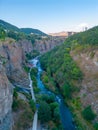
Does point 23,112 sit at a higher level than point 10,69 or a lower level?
lower

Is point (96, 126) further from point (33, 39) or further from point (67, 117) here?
point (33, 39)

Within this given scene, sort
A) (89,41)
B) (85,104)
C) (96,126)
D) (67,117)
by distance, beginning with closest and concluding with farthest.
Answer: (96,126) → (67,117) → (85,104) → (89,41)

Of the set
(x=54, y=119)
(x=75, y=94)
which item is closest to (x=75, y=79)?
(x=75, y=94)

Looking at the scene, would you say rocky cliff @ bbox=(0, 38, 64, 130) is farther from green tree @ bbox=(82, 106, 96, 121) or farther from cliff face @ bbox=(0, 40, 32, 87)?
green tree @ bbox=(82, 106, 96, 121)

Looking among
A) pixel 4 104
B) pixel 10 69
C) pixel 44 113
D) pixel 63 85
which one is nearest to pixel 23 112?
pixel 44 113

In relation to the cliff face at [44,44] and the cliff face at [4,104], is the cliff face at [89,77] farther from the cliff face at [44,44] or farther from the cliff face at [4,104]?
the cliff face at [44,44]

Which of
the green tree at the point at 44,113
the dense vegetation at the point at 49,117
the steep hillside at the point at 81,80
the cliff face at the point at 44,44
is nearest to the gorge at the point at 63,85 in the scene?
the steep hillside at the point at 81,80

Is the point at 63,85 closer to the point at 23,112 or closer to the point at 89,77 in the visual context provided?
the point at 89,77
